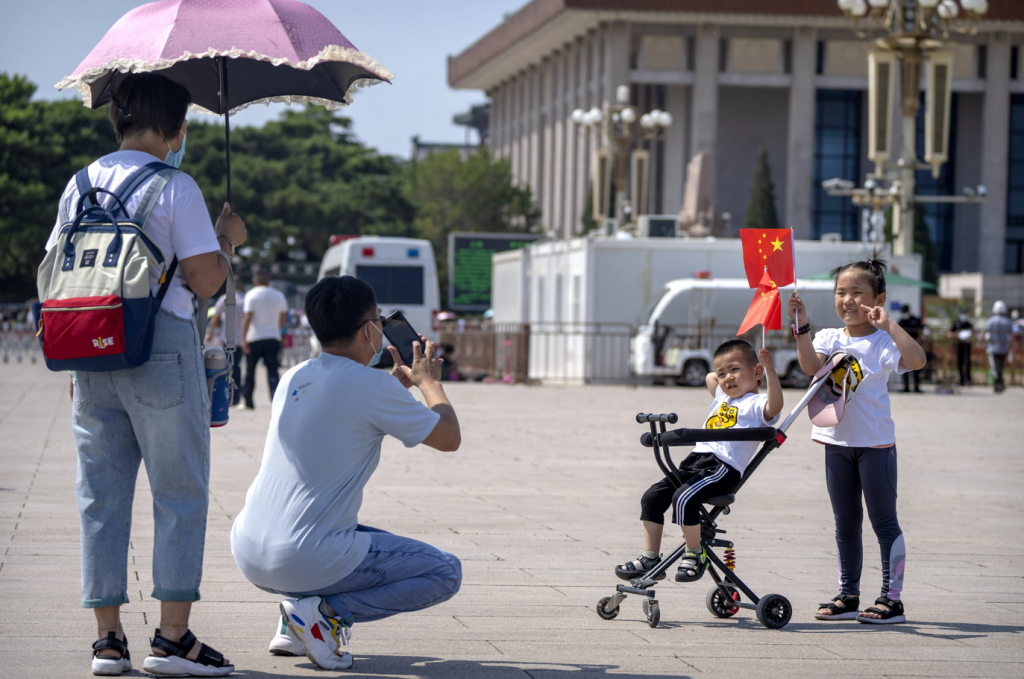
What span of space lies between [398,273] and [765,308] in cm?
2139

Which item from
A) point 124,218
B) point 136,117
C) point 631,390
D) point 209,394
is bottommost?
point 631,390

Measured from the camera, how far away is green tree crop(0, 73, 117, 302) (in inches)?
1913

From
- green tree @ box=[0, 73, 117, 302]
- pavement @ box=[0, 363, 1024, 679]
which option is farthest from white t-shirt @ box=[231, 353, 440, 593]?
green tree @ box=[0, 73, 117, 302]

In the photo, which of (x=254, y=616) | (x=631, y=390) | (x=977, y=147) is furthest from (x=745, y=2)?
(x=254, y=616)

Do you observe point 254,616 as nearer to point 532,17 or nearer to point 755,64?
point 755,64

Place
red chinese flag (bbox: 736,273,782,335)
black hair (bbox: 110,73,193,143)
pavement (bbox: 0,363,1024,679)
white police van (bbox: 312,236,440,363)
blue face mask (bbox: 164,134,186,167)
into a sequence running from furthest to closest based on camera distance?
white police van (bbox: 312,236,440,363)
red chinese flag (bbox: 736,273,782,335)
pavement (bbox: 0,363,1024,679)
blue face mask (bbox: 164,134,186,167)
black hair (bbox: 110,73,193,143)

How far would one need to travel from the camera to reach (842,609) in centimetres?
517

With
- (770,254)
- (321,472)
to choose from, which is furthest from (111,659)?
(770,254)

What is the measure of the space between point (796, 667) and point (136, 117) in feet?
A: 9.04

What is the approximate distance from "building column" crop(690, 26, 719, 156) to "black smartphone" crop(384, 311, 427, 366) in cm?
5720

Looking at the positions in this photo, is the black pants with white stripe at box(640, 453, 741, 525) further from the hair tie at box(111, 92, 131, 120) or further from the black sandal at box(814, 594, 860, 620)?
the hair tie at box(111, 92, 131, 120)

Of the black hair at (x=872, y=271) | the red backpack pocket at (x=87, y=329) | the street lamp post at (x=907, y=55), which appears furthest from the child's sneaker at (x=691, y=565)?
the street lamp post at (x=907, y=55)

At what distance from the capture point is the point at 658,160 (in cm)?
6750

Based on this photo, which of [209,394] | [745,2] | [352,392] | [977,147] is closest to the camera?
[352,392]
